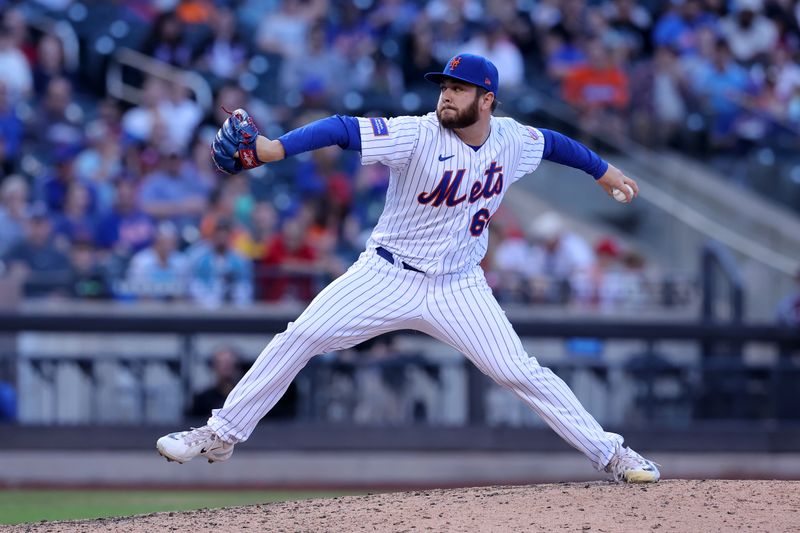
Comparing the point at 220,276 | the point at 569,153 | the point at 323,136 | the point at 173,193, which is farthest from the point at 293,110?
the point at 323,136

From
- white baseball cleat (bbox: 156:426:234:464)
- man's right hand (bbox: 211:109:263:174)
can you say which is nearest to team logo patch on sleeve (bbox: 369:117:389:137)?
man's right hand (bbox: 211:109:263:174)

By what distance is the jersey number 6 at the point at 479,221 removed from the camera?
19.7ft

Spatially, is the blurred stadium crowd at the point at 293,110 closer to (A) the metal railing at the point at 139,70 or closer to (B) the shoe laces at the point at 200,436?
(A) the metal railing at the point at 139,70

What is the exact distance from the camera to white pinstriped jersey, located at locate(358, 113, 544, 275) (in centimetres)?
579

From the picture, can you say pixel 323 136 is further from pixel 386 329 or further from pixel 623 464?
pixel 623 464

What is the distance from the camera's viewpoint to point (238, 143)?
5.43 m

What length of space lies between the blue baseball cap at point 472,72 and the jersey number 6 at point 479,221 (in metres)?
0.53

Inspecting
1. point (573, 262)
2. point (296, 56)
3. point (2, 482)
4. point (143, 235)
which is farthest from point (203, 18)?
point (2, 482)

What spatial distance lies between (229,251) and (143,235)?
93 cm

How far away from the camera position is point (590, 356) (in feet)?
33.8

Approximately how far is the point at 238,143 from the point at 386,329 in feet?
3.66

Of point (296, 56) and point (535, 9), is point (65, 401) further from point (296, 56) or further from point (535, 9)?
point (535, 9)

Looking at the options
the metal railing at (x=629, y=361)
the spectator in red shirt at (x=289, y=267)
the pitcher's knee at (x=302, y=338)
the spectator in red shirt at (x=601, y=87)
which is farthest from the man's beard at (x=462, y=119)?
the spectator in red shirt at (x=601, y=87)

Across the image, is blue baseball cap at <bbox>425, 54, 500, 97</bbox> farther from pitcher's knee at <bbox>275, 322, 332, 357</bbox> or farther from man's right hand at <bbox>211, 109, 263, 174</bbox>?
pitcher's knee at <bbox>275, 322, 332, 357</bbox>
